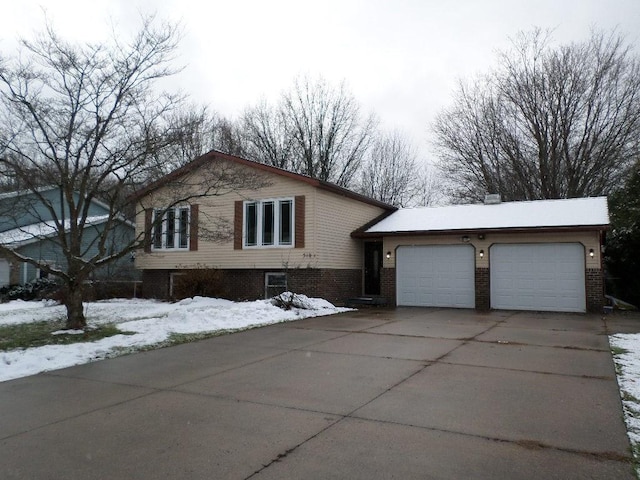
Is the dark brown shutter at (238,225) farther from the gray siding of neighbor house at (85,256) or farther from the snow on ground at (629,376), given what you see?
the snow on ground at (629,376)

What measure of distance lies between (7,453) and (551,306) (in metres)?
14.6

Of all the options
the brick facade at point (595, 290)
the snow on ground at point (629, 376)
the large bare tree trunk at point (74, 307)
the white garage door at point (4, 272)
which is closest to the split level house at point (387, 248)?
the brick facade at point (595, 290)

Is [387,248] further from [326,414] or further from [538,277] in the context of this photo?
[326,414]

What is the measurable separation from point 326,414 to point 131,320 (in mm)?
8909

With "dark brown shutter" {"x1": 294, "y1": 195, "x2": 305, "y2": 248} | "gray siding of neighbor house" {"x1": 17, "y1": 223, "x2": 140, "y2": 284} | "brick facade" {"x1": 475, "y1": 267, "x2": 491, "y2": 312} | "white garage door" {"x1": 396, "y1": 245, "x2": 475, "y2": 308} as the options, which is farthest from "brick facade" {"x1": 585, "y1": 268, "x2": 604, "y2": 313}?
"gray siding of neighbor house" {"x1": 17, "y1": 223, "x2": 140, "y2": 284}

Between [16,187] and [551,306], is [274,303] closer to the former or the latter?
[16,187]

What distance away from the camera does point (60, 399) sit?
5.90 m

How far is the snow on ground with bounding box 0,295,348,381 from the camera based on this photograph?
7.96 m

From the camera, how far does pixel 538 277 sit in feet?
51.0

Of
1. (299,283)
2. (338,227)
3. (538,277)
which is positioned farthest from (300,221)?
(538,277)

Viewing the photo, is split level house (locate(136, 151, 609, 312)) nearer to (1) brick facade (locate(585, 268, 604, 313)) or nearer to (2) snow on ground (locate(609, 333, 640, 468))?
(1) brick facade (locate(585, 268, 604, 313))

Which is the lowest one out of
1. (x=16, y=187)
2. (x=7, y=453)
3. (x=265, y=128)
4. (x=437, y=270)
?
(x=7, y=453)

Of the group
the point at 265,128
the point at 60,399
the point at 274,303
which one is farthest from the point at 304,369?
the point at 265,128

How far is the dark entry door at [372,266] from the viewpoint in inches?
745
